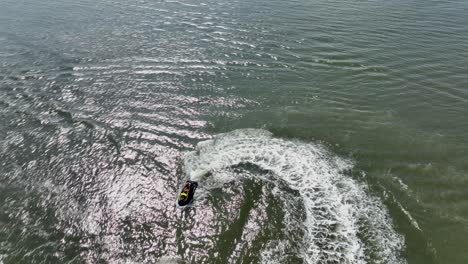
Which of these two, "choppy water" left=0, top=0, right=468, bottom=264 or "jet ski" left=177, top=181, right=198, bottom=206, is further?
"jet ski" left=177, top=181, right=198, bottom=206

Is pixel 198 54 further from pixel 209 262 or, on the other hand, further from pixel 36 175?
pixel 209 262

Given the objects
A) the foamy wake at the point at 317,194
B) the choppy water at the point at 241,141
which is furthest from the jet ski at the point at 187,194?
the foamy wake at the point at 317,194

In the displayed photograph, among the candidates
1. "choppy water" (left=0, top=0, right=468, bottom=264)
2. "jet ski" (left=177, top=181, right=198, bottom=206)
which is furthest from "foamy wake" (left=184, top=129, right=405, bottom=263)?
"jet ski" (left=177, top=181, right=198, bottom=206)

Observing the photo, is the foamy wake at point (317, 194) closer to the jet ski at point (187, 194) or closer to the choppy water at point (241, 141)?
the choppy water at point (241, 141)

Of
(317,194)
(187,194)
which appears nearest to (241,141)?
(187,194)

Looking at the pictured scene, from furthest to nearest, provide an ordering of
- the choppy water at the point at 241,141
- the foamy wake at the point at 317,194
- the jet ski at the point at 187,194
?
the jet ski at the point at 187,194, the choppy water at the point at 241,141, the foamy wake at the point at 317,194

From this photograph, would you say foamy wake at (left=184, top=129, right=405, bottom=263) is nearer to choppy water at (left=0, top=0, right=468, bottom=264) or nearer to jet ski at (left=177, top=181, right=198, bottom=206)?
choppy water at (left=0, top=0, right=468, bottom=264)
